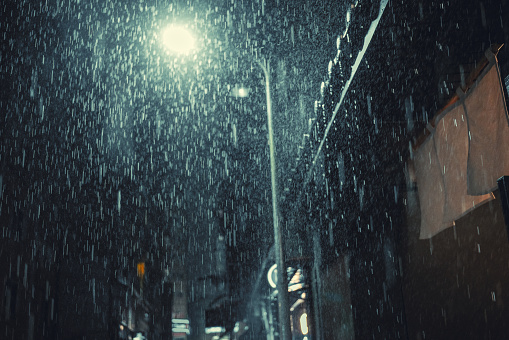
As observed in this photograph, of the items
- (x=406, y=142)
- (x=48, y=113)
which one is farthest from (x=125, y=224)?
(x=406, y=142)

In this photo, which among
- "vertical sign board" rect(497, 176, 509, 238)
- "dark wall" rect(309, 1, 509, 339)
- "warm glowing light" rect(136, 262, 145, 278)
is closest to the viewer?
"vertical sign board" rect(497, 176, 509, 238)

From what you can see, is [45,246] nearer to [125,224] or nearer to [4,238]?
[4,238]

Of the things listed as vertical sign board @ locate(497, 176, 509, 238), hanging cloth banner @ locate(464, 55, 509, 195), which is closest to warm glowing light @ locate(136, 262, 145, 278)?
hanging cloth banner @ locate(464, 55, 509, 195)

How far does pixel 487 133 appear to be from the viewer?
4.34 meters

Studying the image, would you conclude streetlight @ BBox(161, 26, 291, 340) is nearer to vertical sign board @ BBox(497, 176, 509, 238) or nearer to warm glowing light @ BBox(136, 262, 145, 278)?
vertical sign board @ BBox(497, 176, 509, 238)

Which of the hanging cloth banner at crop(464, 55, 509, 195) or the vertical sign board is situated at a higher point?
the hanging cloth banner at crop(464, 55, 509, 195)

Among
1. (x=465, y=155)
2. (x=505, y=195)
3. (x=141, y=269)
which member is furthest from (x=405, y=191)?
(x=141, y=269)

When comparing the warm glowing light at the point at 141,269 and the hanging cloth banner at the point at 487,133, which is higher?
the warm glowing light at the point at 141,269

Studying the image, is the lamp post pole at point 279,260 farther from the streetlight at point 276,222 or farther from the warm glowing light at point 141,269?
the warm glowing light at point 141,269

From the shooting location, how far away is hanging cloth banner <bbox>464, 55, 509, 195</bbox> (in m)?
4.12

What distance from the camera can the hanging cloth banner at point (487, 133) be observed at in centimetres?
412

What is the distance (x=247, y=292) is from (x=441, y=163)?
132 feet

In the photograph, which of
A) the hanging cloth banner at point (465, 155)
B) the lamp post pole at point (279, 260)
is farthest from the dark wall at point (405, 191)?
the lamp post pole at point (279, 260)

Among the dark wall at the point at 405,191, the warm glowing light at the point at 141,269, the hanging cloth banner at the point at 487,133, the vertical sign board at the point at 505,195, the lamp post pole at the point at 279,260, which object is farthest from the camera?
the warm glowing light at the point at 141,269
